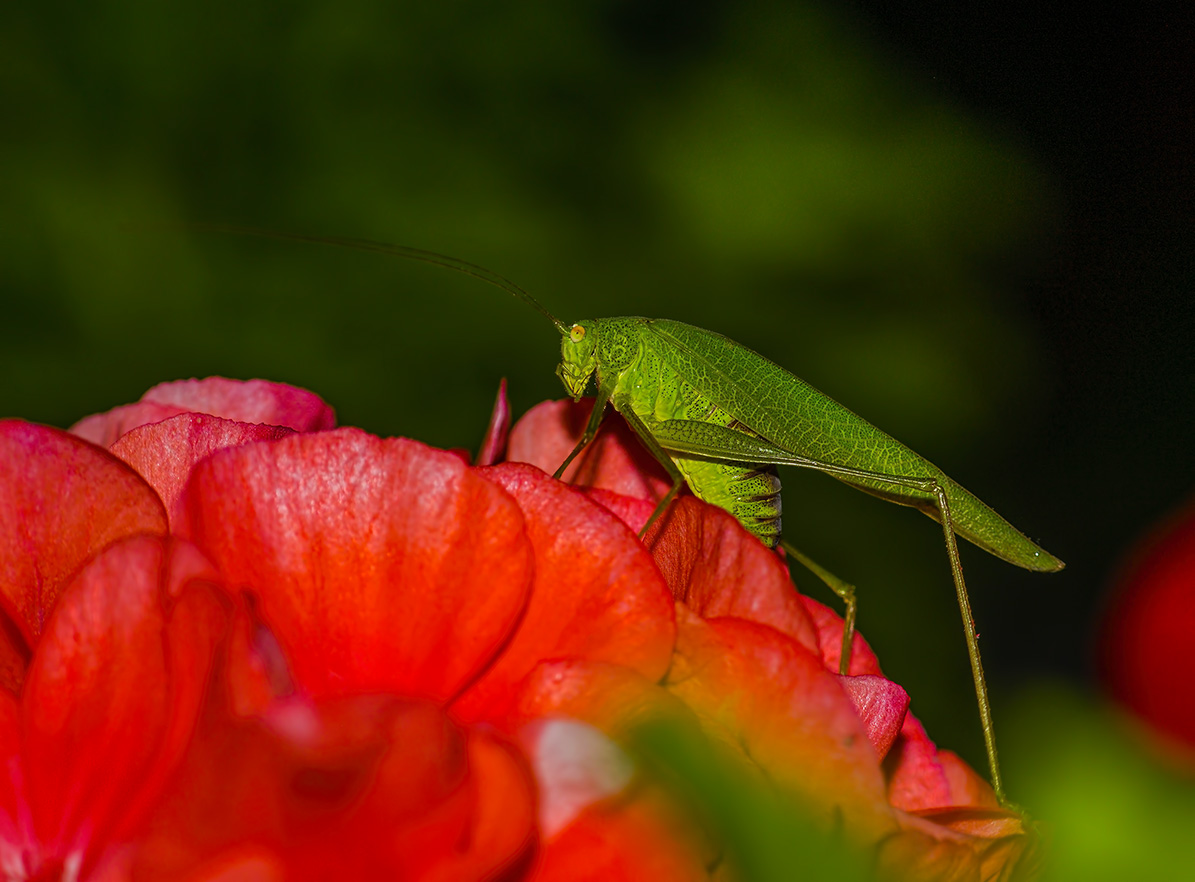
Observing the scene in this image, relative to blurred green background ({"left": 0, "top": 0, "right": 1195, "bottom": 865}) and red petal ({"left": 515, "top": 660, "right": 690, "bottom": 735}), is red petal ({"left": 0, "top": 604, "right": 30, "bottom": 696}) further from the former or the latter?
blurred green background ({"left": 0, "top": 0, "right": 1195, "bottom": 865})

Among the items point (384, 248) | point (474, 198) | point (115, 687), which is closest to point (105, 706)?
point (115, 687)

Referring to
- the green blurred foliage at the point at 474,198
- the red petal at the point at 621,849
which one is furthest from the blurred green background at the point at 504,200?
the red petal at the point at 621,849

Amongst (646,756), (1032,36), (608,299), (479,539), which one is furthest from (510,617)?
(1032,36)

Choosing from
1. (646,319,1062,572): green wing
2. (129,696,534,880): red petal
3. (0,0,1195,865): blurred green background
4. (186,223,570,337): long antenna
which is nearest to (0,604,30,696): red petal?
(129,696,534,880): red petal

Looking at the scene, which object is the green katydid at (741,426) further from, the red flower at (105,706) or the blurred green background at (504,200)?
the red flower at (105,706)

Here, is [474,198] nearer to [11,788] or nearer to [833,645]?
[833,645]

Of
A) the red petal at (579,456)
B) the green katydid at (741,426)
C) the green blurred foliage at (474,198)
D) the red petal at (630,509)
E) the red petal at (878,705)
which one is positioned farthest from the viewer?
the green blurred foliage at (474,198)
